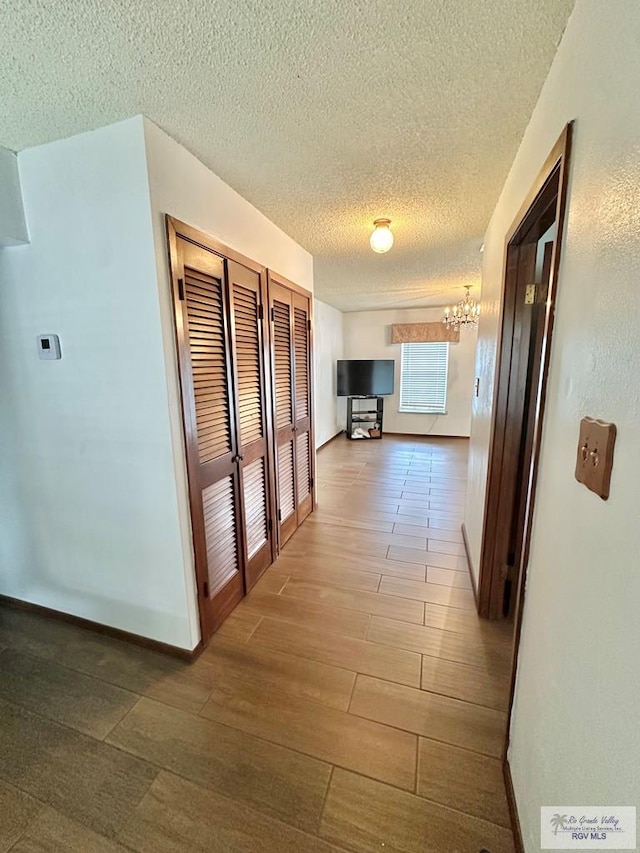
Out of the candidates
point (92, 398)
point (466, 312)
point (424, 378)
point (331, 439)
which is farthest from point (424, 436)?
point (92, 398)

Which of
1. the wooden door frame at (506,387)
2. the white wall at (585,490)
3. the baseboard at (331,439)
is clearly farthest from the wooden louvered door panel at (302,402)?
the baseboard at (331,439)

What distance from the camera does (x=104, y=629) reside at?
1.81 metres

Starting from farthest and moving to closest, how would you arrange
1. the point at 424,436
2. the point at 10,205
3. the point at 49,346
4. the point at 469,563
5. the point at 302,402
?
the point at 424,436 < the point at 302,402 < the point at 469,563 < the point at 49,346 < the point at 10,205

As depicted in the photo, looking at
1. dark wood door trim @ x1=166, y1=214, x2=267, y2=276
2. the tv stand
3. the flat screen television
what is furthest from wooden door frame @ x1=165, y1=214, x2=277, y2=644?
the tv stand

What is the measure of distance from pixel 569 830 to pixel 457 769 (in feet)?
2.09

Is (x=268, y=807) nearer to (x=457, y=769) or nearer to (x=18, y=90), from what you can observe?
(x=457, y=769)

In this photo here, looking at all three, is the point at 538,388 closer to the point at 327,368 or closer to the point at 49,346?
the point at 49,346

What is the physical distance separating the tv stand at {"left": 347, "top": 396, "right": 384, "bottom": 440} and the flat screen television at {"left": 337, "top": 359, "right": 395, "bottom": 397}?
0.20 meters

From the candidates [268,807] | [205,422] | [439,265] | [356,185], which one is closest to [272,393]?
[205,422]

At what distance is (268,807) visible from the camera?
1.10 metres

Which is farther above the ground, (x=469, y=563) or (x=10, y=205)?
(x=10, y=205)

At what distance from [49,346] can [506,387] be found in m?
2.21

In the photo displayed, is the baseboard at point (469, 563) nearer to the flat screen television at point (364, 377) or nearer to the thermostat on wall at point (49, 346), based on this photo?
the thermostat on wall at point (49, 346)
